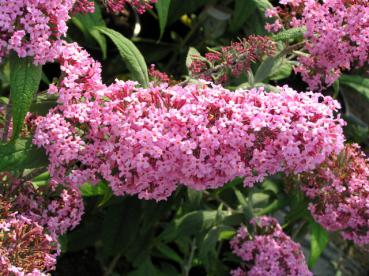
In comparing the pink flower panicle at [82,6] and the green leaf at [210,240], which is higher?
the pink flower panicle at [82,6]

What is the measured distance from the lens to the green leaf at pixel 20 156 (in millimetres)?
2106

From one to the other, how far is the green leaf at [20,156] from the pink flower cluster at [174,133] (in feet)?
0.22

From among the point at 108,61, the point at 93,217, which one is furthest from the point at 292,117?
the point at 108,61

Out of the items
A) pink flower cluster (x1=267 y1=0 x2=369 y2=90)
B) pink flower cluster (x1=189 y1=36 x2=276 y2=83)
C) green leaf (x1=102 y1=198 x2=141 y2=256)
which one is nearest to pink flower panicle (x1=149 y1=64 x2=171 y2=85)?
pink flower cluster (x1=189 y1=36 x2=276 y2=83)

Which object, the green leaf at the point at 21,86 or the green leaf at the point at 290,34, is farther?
the green leaf at the point at 290,34

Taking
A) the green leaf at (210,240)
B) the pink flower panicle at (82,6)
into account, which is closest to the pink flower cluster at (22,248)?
the pink flower panicle at (82,6)

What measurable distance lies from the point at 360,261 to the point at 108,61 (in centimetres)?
253

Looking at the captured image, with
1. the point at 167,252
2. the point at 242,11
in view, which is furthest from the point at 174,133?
the point at 242,11

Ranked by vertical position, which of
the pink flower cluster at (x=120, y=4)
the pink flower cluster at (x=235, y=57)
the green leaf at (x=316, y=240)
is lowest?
the green leaf at (x=316, y=240)

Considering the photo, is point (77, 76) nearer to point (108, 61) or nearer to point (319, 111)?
point (319, 111)

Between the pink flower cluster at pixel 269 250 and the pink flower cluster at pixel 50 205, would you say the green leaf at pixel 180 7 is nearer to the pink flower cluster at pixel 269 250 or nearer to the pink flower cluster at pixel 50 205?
the pink flower cluster at pixel 269 250

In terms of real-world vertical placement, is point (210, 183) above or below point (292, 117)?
below

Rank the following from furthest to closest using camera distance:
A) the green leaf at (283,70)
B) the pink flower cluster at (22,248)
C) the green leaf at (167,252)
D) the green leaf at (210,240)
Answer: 1. the green leaf at (167,252)
2. the green leaf at (210,240)
3. the green leaf at (283,70)
4. the pink flower cluster at (22,248)

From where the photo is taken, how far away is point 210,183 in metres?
2.18
